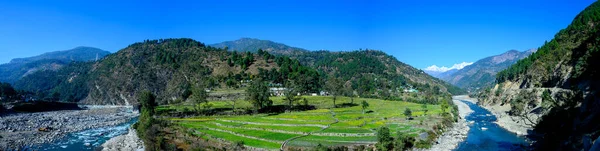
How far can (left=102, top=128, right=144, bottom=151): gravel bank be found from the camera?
54.7m

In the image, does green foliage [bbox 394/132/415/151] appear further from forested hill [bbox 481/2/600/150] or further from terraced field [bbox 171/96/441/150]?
forested hill [bbox 481/2/600/150]

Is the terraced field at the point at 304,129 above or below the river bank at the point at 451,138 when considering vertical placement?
above

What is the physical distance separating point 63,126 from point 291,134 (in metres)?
61.8

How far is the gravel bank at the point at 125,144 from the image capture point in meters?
54.7

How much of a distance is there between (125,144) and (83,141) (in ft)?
40.7

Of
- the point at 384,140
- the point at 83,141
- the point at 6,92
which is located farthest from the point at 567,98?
the point at 6,92

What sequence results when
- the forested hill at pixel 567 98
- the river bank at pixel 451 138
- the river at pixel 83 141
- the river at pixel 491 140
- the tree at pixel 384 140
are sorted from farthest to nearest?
the river at pixel 83 141 < the river at pixel 491 140 < the river bank at pixel 451 138 < the tree at pixel 384 140 < the forested hill at pixel 567 98

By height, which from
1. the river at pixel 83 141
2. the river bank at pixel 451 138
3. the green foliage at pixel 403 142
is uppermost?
the green foliage at pixel 403 142

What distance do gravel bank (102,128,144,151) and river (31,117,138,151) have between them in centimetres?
218

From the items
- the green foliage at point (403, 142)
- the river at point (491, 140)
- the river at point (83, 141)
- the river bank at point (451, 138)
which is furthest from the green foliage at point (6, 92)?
the river at point (491, 140)

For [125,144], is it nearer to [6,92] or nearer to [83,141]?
[83,141]

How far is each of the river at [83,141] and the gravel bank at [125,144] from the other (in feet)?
7.14

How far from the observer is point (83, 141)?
63875 mm

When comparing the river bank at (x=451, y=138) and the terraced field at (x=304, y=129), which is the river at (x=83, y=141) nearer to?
the terraced field at (x=304, y=129)
